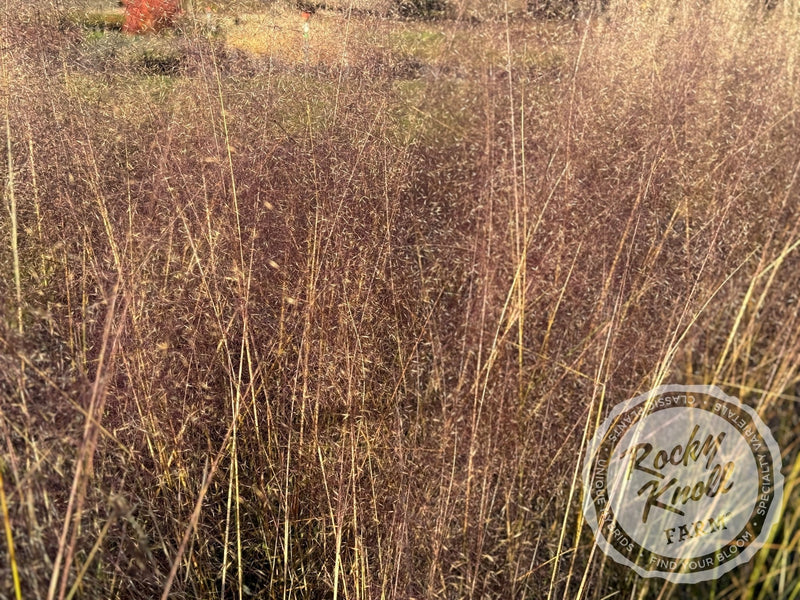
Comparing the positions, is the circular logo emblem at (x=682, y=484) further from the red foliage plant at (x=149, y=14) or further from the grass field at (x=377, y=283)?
the red foliage plant at (x=149, y=14)

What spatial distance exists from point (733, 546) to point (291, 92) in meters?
1.60

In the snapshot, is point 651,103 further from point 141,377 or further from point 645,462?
point 141,377

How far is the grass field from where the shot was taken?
137 cm

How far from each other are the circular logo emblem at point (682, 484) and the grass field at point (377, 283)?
0.15 ft

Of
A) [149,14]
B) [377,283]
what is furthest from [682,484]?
[149,14]

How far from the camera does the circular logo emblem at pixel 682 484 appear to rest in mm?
1376

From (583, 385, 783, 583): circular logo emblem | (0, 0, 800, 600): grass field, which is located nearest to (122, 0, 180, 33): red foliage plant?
(0, 0, 800, 600): grass field

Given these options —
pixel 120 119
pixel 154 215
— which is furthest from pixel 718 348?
pixel 120 119

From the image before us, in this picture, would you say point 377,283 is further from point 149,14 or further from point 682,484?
point 149,14

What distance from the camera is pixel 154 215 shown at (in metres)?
1.83

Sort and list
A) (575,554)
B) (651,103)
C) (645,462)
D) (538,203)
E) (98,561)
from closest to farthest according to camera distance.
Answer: (98,561)
(575,554)
(645,462)
(538,203)
(651,103)

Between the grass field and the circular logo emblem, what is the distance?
0.05m

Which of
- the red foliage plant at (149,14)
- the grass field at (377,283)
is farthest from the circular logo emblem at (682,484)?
the red foliage plant at (149,14)

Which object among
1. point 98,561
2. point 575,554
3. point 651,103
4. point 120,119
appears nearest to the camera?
point 98,561
